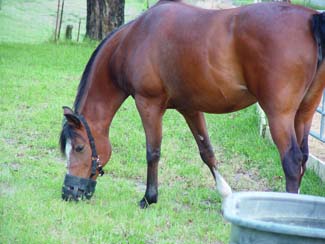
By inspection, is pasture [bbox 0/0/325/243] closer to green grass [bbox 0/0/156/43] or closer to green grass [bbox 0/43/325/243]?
green grass [bbox 0/43/325/243]

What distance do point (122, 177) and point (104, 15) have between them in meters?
9.43

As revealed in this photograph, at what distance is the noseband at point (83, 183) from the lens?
559cm

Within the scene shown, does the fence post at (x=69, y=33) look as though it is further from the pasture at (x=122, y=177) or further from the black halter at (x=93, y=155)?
the black halter at (x=93, y=155)

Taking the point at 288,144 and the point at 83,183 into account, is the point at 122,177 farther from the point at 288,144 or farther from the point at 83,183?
the point at 288,144

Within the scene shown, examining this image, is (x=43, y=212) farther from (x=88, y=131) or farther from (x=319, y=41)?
(x=319, y=41)

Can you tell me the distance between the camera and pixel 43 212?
518 cm

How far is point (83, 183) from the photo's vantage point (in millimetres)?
5613

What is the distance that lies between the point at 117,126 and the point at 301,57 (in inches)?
160

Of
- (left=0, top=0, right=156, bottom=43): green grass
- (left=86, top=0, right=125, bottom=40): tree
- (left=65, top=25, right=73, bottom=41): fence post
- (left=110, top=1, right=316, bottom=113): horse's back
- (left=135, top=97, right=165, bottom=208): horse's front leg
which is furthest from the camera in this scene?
(left=0, top=0, right=156, bottom=43): green grass

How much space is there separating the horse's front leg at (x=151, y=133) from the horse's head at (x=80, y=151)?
1.36ft

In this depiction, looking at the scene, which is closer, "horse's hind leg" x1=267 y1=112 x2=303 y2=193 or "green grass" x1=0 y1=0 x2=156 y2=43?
"horse's hind leg" x1=267 y1=112 x2=303 y2=193

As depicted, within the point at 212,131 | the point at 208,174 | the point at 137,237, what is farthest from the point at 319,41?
the point at 212,131

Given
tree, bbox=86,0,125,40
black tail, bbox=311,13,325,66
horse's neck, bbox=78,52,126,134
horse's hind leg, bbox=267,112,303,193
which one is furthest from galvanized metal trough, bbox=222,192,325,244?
tree, bbox=86,0,125,40

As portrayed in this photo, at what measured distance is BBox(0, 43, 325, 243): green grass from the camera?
4.86 meters
